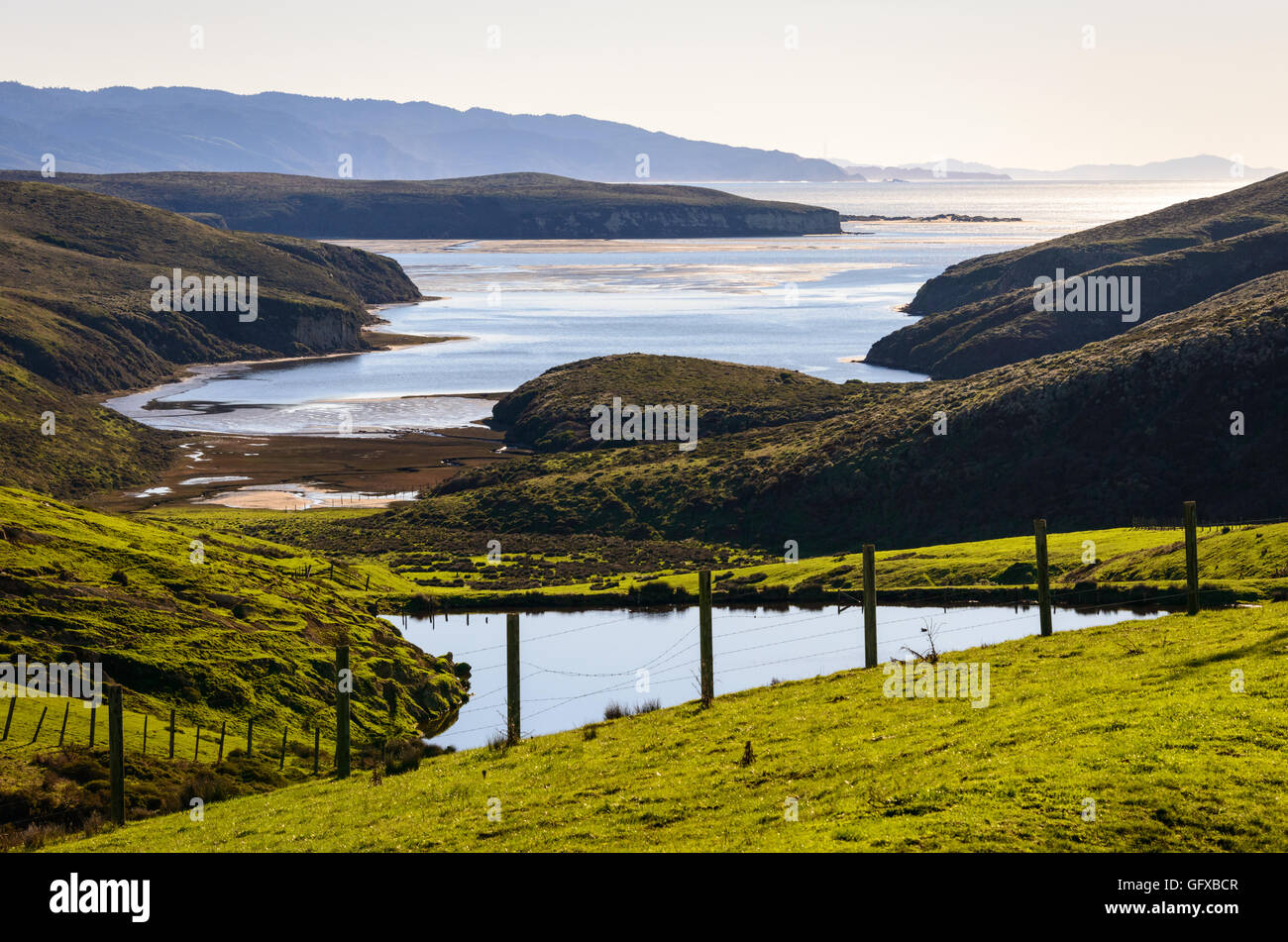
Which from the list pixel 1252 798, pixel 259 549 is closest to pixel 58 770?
pixel 1252 798

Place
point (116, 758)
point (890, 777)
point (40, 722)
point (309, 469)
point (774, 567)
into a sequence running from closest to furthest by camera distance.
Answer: point (890, 777)
point (116, 758)
point (40, 722)
point (774, 567)
point (309, 469)

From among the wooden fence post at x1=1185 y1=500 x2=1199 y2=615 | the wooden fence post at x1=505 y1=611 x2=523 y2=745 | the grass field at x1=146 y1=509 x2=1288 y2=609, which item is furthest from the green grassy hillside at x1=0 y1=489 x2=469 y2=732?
the wooden fence post at x1=1185 y1=500 x2=1199 y2=615

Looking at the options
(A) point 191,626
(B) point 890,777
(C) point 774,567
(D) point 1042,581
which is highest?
(D) point 1042,581

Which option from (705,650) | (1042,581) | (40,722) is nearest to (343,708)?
(705,650)

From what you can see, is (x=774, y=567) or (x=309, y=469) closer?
(x=774, y=567)

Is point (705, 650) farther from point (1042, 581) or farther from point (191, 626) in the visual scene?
point (191, 626)
